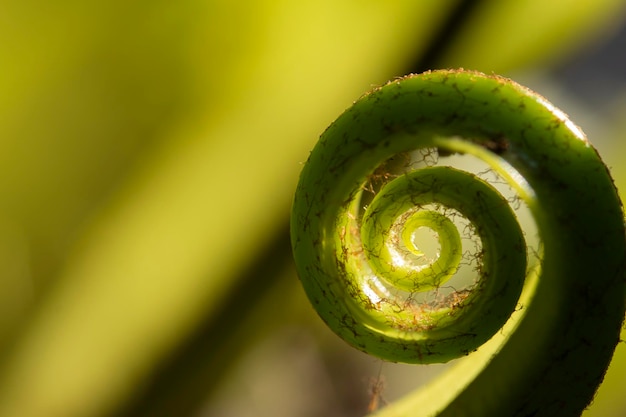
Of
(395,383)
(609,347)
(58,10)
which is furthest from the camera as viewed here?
(395,383)

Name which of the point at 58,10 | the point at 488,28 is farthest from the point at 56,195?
the point at 488,28

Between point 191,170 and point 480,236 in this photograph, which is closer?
point 480,236

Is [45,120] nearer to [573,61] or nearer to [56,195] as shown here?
[56,195]

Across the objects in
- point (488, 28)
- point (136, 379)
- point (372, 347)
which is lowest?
point (136, 379)

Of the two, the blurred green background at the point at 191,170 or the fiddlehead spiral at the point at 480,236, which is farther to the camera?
the blurred green background at the point at 191,170

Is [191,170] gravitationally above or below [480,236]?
below
